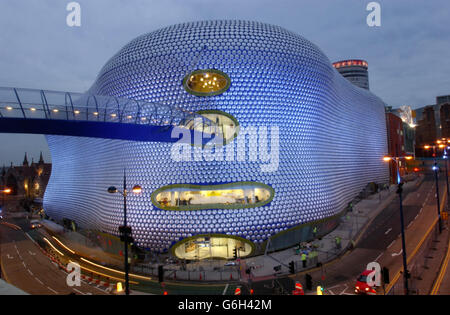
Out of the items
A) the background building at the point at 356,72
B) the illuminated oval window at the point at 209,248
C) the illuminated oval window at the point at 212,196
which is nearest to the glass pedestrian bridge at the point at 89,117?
the illuminated oval window at the point at 212,196

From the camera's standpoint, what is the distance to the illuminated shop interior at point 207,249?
2283cm

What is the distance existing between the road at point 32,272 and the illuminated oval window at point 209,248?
8146mm

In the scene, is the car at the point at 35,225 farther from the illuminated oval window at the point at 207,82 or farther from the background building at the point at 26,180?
the background building at the point at 26,180

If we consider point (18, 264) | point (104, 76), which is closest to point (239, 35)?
point (104, 76)

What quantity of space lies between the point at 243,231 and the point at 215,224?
8.11 feet

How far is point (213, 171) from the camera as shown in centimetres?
2333

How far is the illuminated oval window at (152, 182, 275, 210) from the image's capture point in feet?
74.7

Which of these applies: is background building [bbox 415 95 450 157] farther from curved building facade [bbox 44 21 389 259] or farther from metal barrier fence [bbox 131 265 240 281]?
metal barrier fence [bbox 131 265 240 281]

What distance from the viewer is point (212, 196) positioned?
88.5ft

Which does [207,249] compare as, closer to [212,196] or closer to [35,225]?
[212,196]

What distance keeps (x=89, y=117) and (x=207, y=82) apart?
1327 centimetres

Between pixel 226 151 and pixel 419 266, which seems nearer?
pixel 419 266

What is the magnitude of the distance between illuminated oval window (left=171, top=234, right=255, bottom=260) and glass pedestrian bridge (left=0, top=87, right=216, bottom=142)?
30.2ft

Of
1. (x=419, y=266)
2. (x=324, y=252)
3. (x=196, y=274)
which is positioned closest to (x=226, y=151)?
(x=196, y=274)
